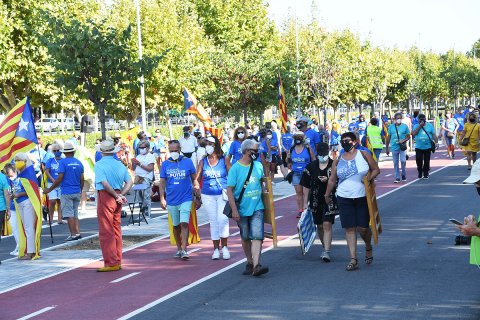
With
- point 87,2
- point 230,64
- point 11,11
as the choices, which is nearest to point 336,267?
point 230,64

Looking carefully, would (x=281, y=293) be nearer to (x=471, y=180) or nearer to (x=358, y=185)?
(x=358, y=185)

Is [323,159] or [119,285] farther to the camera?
[323,159]

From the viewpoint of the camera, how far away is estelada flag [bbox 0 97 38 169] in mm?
14219

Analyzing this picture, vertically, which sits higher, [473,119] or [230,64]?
[230,64]

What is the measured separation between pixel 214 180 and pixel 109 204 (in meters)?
1.53

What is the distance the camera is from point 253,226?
11.3m

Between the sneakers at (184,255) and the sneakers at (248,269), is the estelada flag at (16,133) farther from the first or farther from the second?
the sneakers at (248,269)

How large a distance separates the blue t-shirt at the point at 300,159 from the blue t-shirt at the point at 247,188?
551 centimetres

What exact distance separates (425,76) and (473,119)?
66526 mm

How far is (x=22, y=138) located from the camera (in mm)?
14484

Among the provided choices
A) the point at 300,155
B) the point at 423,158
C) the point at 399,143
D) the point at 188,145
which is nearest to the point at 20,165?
the point at 300,155

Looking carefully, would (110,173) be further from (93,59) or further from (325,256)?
(93,59)

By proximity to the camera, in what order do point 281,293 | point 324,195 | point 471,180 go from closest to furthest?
point 471,180, point 281,293, point 324,195

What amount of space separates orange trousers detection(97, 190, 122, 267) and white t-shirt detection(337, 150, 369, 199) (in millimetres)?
3297
